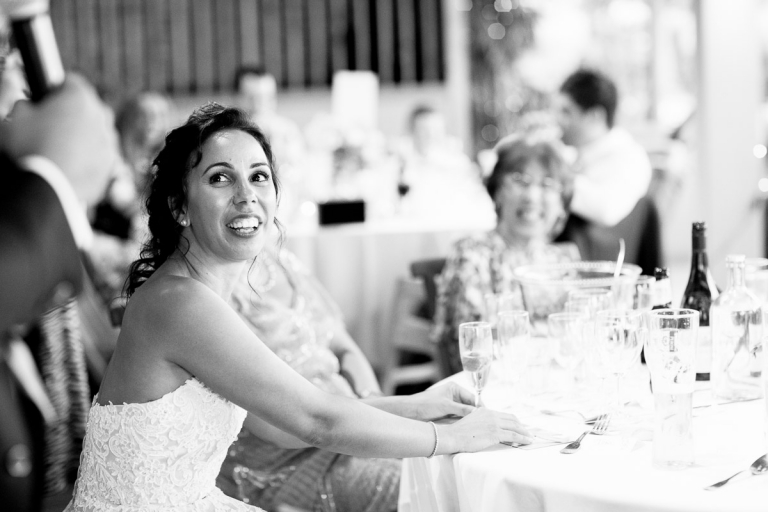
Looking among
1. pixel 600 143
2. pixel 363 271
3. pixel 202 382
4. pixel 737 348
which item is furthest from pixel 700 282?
pixel 600 143

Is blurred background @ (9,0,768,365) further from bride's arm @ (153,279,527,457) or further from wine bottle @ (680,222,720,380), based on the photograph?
bride's arm @ (153,279,527,457)

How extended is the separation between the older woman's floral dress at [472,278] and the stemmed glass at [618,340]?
3.49 ft

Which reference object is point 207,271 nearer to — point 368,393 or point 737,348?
point 368,393

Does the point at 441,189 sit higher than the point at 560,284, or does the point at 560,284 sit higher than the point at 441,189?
the point at 441,189

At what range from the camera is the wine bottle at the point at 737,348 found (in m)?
1.69

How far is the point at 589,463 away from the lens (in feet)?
4.33

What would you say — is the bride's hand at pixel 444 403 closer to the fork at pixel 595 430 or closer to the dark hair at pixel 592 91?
the fork at pixel 595 430

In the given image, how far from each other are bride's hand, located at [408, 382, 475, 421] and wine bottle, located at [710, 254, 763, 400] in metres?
0.49

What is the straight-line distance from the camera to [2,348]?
2.93 ft

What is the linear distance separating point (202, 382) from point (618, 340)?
0.71 meters

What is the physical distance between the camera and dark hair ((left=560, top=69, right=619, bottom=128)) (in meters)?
4.45

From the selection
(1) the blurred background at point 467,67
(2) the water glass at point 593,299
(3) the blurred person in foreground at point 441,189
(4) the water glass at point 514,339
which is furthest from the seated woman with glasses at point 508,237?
(1) the blurred background at point 467,67

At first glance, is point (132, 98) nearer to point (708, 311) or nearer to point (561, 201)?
point (561, 201)

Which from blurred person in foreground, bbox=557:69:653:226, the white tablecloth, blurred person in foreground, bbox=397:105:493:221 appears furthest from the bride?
blurred person in foreground, bbox=397:105:493:221
